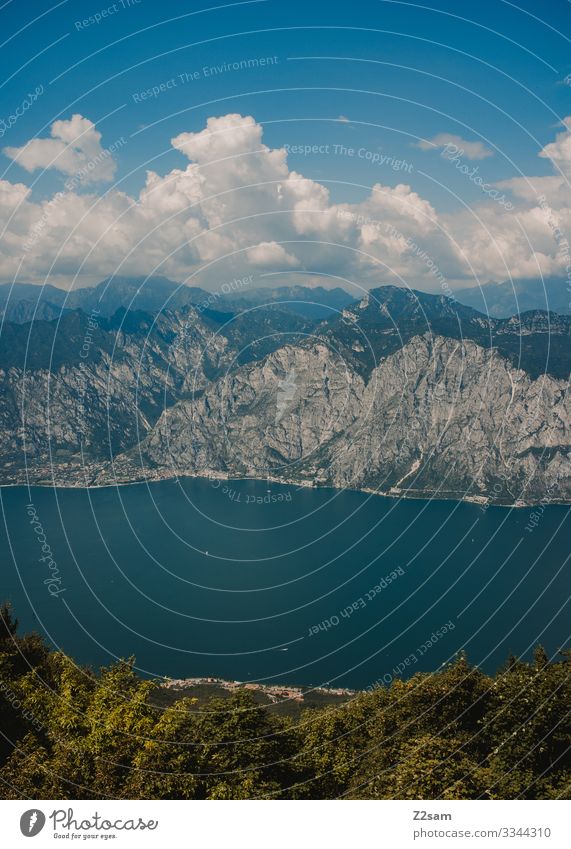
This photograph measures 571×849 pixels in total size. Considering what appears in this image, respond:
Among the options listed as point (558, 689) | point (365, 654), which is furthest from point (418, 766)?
point (365, 654)

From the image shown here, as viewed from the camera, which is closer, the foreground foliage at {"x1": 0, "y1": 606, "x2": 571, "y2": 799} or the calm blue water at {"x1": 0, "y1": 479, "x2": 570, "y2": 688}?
the foreground foliage at {"x1": 0, "y1": 606, "x2": 571, "y2": 799}

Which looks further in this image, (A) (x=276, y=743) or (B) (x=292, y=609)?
(B) (x=292, y=609)

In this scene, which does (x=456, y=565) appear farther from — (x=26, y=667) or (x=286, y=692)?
(x=26, y=667)

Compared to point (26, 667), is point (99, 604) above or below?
below

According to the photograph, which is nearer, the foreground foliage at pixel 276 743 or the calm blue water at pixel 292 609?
the foreground foliage at pixel 276 743

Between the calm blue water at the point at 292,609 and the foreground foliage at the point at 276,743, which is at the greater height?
the foreground foliage at the point at 276,743

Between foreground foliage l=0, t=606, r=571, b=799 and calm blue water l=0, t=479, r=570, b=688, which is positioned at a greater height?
foreground foliage l=0, t=606, r=571, b=799
